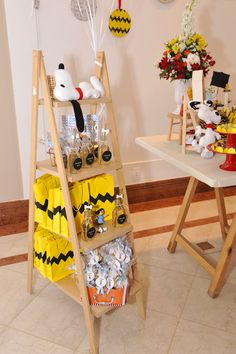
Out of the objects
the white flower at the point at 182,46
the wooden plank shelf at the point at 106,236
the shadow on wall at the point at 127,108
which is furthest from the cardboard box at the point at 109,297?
the shadow on wall at the point at 127,108

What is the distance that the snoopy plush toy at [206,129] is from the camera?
65.6 inches

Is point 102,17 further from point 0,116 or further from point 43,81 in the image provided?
point 43,81

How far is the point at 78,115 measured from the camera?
1402 millimetres

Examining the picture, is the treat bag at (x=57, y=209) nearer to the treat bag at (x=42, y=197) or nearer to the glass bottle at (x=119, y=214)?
the treat bag at (x=42, y=197)

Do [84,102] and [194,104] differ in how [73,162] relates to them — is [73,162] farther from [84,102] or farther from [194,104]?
[194,104]

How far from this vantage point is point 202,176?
147cm

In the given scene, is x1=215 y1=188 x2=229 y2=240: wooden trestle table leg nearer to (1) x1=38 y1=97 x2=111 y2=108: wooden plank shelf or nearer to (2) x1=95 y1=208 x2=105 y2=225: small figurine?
(2) x1=95 y1=208 x2=105 y2=225: small figurine

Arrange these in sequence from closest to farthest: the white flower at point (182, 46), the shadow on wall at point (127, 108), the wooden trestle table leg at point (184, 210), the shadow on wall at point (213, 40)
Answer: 1. the white flower at point (182, 46)
2. the wooden trestle table leg at point (184, 210)
3. the shadow on wall at point (127, 108)
4. the shadow on wall at point (213, 40)

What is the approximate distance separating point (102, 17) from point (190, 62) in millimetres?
1118

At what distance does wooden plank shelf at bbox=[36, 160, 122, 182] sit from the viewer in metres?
1.43

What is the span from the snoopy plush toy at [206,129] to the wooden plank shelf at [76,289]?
716 millimetres

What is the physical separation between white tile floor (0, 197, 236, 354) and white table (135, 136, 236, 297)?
10 centimetres

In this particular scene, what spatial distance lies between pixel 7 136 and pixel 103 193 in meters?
1.29

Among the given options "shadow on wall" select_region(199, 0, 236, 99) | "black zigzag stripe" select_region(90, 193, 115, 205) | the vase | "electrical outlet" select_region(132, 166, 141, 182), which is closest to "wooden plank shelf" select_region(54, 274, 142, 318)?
"black zigzag stripe" select_region(90, 193, 115, 205)
